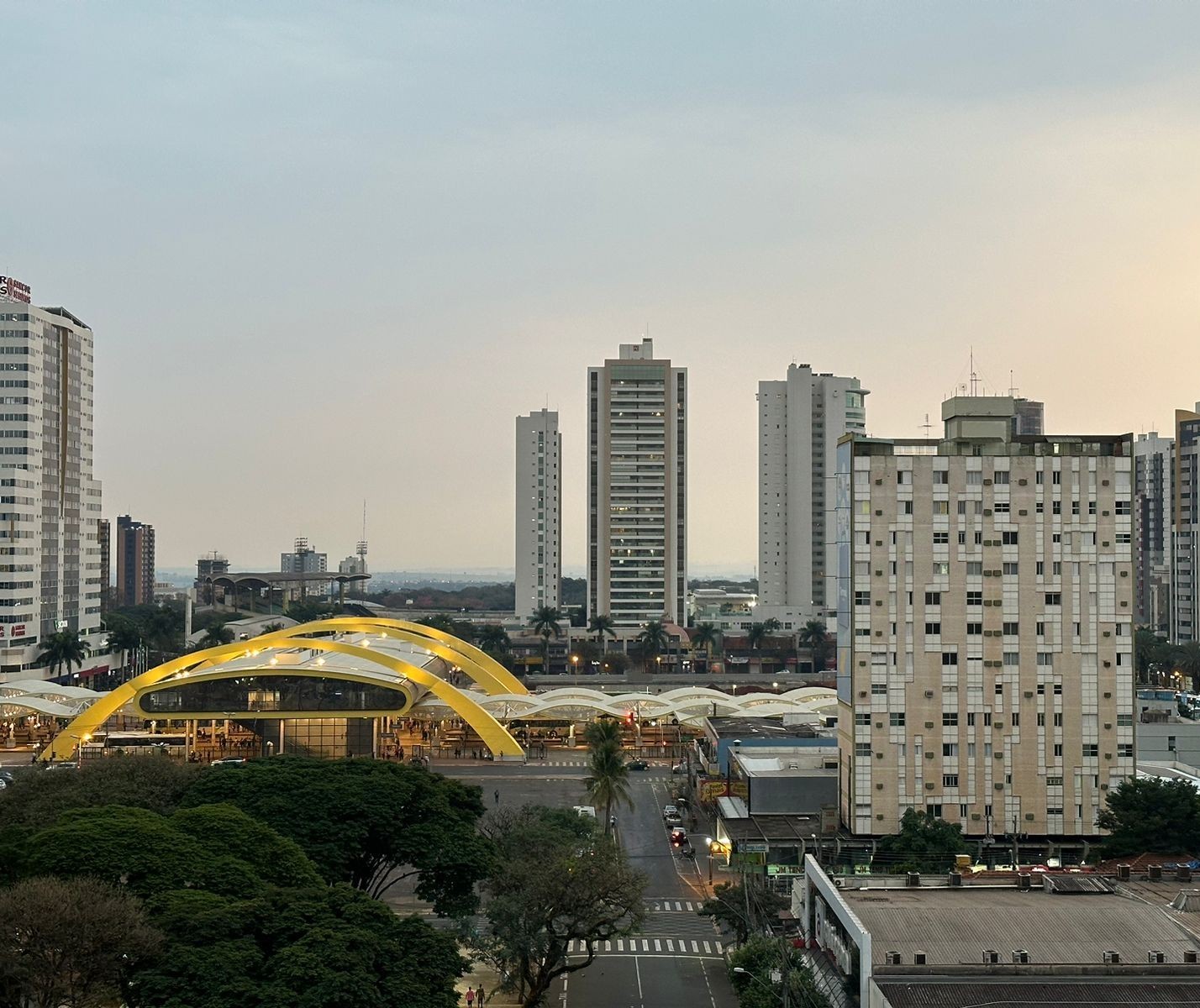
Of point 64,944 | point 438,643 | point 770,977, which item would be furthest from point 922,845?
point 438,643

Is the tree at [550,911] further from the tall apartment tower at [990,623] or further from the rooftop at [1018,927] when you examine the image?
the tall apartment tower at [990,623]

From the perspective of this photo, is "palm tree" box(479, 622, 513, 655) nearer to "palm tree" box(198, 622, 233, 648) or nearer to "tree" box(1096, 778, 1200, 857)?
"palm tree" box(198, 622, 233, 648)

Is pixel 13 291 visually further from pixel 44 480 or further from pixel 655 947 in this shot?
pixel 655 947

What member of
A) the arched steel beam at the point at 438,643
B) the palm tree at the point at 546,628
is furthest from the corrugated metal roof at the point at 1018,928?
the palm tree at the point at 546,628

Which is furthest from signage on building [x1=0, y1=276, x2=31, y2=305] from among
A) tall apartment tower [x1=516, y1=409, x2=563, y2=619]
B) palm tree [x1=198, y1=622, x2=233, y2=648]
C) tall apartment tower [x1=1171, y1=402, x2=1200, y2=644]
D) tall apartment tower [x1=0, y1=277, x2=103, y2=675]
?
tall apartment tower [x1=1171, y1=402, x2=1200, y2=644]

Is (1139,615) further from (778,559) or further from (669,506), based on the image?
(669,506)

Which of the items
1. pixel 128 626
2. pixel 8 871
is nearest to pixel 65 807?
pixel 8 871
